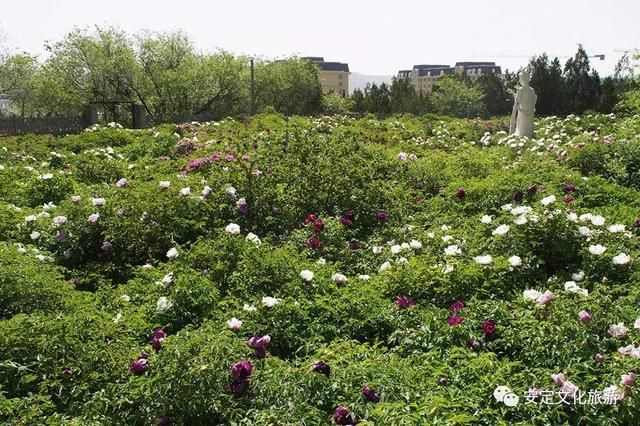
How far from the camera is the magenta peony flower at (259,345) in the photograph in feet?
10.2

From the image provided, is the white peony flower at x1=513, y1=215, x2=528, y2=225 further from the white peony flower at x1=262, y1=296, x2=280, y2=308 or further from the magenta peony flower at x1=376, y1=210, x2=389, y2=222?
the white peony flower at x1=262, y1=296, x2=280, y2=308

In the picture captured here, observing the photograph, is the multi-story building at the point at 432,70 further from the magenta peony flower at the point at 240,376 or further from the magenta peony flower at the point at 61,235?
the magenta peony flower at the point at 240,376

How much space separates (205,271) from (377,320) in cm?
137

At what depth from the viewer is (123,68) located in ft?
99.5

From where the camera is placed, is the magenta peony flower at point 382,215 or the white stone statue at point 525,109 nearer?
the magenta peony flower at point 382,215

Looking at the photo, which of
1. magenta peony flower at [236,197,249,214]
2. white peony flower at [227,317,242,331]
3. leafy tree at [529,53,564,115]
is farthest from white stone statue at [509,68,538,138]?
leafy tree at [529,53,564,115]

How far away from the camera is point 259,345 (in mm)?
3145

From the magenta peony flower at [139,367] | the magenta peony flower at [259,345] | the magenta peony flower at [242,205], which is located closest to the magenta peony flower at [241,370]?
the magenta peony flower at [259,345]

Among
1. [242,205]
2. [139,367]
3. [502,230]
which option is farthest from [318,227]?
[139,367]

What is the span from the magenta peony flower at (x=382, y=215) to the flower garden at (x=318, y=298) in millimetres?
42

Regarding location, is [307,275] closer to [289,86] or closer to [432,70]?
[289,86]

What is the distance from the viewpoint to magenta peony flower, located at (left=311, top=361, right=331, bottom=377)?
9.26 feet

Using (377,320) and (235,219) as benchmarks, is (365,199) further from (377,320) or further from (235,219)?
(377,320)

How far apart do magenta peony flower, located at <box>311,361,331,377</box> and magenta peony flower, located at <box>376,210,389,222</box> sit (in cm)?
319
